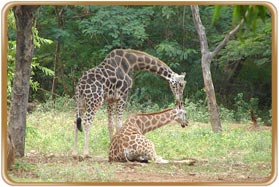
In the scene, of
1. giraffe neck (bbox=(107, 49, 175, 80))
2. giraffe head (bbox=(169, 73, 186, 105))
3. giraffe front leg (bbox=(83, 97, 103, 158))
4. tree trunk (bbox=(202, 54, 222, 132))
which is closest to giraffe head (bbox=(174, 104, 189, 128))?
giraffe head (bbox=(169, 73, 186, 105))

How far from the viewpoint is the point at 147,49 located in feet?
31.2

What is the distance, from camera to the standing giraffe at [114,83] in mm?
8148

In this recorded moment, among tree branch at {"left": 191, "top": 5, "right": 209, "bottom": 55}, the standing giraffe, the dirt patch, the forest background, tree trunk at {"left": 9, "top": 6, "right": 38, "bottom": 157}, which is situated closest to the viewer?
the dirt patch

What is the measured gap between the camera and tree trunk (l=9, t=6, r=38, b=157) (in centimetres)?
727

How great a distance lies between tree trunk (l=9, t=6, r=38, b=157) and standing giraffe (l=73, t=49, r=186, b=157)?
78 cm

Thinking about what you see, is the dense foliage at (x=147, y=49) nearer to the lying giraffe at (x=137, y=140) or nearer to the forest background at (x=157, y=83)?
the forest background at (x=157, y=83)

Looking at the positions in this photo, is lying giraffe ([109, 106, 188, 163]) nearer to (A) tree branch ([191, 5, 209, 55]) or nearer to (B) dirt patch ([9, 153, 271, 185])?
(B) dirt patch ([9, 153, 271, 185])

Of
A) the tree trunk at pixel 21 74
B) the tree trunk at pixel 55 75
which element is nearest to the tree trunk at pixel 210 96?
the tree trunk at pixel 55 75

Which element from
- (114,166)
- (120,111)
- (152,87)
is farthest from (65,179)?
(152,87)

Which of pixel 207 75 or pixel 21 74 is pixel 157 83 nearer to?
pixel 207 75

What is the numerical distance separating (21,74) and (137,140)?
1461mm

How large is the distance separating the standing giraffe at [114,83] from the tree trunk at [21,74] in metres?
0.78

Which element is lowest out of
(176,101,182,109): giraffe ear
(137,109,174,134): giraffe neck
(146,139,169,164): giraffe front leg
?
(146,139,169,164): giraffe front leg

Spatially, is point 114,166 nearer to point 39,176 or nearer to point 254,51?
point 39,176
